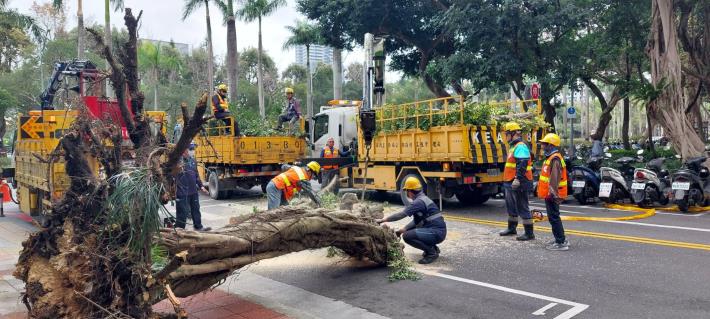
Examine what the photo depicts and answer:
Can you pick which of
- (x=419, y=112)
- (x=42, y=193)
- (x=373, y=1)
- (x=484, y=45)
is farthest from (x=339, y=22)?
(x=42, y=193)

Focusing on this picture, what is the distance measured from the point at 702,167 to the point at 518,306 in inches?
322

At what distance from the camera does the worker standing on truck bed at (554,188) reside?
7.74 m

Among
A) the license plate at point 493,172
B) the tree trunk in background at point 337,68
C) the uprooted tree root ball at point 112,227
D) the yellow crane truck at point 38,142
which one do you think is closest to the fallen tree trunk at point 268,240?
the uprooted tree root ball at point 112,227

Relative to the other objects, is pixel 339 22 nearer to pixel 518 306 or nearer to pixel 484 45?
pixel 484 45

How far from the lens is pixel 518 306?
528cm

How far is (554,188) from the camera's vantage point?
7809mm

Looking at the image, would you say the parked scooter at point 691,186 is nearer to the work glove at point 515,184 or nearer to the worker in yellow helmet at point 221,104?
the work glove at point 515,184

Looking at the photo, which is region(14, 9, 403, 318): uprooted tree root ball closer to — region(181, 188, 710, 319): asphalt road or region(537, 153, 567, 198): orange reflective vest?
region(181, 188, 710, 319): asphalt road

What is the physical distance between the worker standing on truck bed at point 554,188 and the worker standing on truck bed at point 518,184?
1.35 feet

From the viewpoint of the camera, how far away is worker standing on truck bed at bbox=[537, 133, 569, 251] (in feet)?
25.4

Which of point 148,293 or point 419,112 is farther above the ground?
point 419,112

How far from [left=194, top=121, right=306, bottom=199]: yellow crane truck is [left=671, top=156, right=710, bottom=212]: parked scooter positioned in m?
9.02

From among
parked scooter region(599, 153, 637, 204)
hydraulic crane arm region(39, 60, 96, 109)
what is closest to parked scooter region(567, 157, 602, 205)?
parked scooter region(599, 153, 637, 204)

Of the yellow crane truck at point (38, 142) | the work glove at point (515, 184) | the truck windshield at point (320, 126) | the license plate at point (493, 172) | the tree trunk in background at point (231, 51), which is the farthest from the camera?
the tree trunk in background at point (231, 51)
